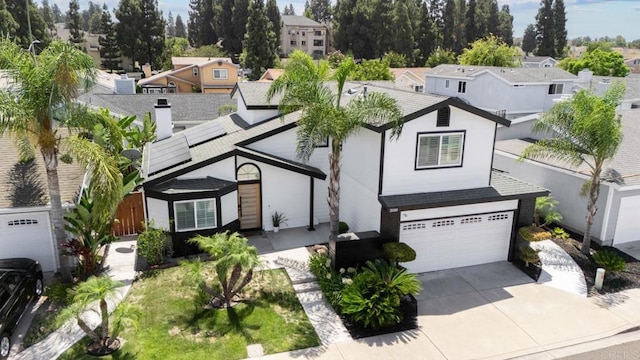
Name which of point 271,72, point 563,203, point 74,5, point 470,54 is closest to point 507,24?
point 470,54

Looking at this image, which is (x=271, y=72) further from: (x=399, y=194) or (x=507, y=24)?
(x=507, y=24)

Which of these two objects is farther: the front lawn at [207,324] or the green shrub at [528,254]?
A: the green shrub at [528,254]

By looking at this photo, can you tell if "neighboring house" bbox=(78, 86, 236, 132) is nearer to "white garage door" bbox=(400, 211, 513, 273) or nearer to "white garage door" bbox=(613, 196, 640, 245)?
"white garage door" bbox=(400, 211, 513, 273)

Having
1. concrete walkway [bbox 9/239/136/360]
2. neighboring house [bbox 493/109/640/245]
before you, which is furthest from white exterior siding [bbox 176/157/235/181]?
neighboring house [bbox 493/109/640/245]

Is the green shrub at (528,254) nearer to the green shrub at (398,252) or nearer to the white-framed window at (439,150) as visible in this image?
the white-framed window at (439,150)

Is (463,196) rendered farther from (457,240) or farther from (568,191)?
(568,191)

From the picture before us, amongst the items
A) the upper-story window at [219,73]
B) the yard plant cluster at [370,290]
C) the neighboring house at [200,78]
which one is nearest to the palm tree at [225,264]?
the yard plant cluster at [370,290]

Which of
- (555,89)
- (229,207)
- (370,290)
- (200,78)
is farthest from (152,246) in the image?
(200,78)
